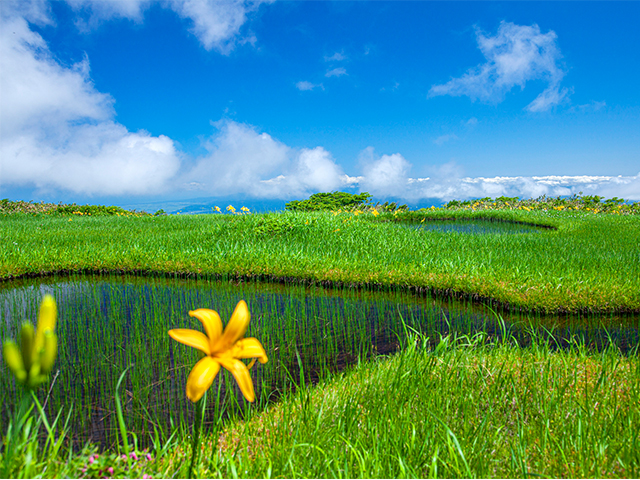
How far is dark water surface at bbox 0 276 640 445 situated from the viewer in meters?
2.48

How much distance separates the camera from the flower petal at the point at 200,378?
92 centimetres

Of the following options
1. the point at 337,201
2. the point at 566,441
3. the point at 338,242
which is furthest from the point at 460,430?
the point at 337,201

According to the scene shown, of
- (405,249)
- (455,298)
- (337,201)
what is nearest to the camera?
(455,298)

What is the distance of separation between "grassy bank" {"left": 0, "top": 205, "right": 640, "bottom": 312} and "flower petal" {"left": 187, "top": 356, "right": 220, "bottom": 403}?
4411mm

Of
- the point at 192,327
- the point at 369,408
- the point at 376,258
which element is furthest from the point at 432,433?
the point at 376,258

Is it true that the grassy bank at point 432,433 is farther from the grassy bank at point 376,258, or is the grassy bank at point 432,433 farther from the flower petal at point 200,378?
the grassy bank at point 376,258

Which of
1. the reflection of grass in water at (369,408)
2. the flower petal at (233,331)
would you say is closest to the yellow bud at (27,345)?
the flower petal at (233,331)

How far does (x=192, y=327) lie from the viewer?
3.79 meters

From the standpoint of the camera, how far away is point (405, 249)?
690 cm

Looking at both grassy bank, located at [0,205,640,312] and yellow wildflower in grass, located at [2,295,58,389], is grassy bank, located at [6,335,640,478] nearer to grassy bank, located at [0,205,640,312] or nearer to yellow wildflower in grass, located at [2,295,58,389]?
yellow wildflower in grass, located at [2,295,58,389]

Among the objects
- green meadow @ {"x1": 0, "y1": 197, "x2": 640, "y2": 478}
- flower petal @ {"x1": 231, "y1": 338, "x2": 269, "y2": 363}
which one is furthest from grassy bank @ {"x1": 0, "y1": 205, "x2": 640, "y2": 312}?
flower petal @ {"x1": 231, "y1": 338, "x2": 269, "y2": 363}

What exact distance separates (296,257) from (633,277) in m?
4.74

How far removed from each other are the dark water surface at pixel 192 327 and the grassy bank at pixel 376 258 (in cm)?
32

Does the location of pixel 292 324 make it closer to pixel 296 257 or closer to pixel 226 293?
pixel 226 293
